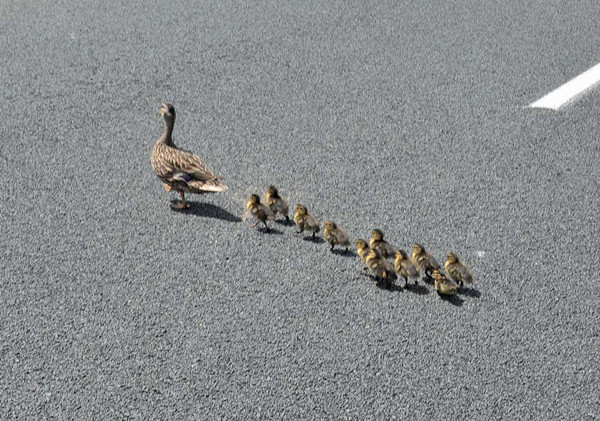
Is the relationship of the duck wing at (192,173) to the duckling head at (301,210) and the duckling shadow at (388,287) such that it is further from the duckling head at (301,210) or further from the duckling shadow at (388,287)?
the duckling shadow at (388,287)

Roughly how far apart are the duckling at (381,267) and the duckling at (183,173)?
1.42 m

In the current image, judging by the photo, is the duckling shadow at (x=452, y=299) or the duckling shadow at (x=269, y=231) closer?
the duckling shadow at (x=452, y=299)

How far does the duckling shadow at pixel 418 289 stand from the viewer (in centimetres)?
618

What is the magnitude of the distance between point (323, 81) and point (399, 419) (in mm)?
4980

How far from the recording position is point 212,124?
848cm

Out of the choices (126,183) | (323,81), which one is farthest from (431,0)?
(126,183)

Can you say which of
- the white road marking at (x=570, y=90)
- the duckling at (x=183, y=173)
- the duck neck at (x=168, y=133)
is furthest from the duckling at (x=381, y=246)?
the white road marking at (x=570, y=90)

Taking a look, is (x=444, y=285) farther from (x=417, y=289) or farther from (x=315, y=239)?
(x=315, y=239)

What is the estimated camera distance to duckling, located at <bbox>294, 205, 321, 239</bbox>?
6.66 m

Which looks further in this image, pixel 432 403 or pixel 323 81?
pixel 323 81

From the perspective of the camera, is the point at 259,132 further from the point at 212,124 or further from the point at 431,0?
the point at 431,0

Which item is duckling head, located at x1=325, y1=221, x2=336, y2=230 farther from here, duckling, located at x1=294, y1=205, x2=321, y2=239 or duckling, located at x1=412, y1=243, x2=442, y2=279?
duckling, located at x1=412, y1=243, x2=442, y2=279

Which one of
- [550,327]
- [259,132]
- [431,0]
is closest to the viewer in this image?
[550,327]

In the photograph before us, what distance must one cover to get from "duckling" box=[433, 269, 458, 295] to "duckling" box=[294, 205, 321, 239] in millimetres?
1058
